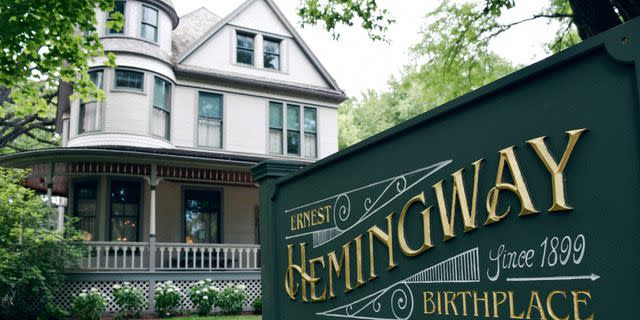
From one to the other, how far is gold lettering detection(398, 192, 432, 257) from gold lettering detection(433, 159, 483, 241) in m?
0.10

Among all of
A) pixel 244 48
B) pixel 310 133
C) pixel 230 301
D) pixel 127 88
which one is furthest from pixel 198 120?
pixel 230 301

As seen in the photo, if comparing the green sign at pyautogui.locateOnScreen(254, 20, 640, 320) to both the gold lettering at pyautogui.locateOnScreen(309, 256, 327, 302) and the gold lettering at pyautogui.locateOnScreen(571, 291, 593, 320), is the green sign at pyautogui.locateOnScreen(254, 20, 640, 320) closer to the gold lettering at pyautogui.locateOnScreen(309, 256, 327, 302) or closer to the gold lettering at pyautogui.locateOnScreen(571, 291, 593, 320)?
the gold lettering at pyautogui.locateOnScreen(571, 291, 593, 320)

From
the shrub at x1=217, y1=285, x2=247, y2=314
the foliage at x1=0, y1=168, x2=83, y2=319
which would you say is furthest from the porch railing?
the shrub at x1=217, y1=285, x2=247, y2=314

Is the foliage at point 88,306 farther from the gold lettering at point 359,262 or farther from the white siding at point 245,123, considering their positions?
the gold lettering at point 359,262

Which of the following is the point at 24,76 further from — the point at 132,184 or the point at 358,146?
the point at 358,146

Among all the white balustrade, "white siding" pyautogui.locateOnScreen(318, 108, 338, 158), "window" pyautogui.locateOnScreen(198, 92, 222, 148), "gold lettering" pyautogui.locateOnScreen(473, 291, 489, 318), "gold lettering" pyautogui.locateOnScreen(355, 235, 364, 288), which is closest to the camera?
"gold lettering" pyautogui.locateOnScreen(473, 291, 489, 318)

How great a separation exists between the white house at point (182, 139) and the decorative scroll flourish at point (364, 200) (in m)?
12.9

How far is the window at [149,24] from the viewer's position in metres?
19.2

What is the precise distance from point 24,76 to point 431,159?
34.8 feet

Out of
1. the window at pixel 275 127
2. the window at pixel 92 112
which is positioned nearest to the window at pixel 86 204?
the window at pixel 92 112

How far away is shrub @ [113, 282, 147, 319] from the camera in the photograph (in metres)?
13.8

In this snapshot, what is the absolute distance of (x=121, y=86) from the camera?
1838cm

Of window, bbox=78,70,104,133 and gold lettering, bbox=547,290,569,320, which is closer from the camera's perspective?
gold lettering, bbox=547,290,569,320

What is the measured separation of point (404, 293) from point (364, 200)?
22.8 inches
